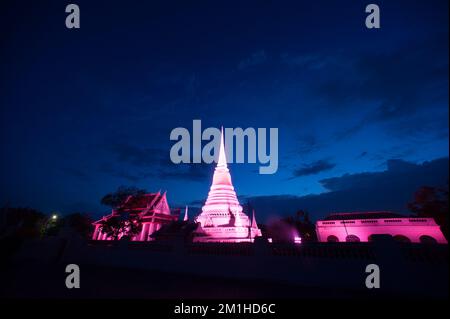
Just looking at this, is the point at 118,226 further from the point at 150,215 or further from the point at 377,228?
the point at 377,228

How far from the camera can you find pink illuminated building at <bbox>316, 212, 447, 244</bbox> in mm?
23734

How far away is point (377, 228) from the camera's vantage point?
84.2ft

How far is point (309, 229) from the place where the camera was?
4791 cm

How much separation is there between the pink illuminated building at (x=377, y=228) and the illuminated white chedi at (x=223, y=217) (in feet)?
30.7

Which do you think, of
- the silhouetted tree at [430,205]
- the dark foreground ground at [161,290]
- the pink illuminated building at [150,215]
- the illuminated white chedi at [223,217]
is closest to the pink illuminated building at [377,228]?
the silhouetted tree at [430,205]

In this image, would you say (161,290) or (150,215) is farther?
(150,215)

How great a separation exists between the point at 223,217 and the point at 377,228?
18.0 metres

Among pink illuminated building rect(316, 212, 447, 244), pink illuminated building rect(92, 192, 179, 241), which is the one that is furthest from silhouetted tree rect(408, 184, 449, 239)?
pink illuminated building rect(92, 192, 179, 241)

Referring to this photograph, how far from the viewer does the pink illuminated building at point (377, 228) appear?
23734mm

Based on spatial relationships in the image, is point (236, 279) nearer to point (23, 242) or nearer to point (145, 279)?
point (145, 279)

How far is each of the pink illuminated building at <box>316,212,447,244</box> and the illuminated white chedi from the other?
30.7 feet

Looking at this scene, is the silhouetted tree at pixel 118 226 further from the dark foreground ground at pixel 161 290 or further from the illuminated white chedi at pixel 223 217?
the dark foreground ground at pixel 161 290

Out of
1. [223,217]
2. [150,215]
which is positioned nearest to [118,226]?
[150,215]
